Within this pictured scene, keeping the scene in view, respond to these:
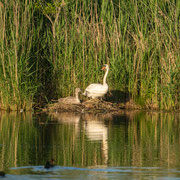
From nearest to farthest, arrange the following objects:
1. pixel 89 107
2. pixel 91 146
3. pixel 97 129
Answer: pixel 91 146 < pixel 97 129 < pixel 89 107

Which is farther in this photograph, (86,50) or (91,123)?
(86,50)

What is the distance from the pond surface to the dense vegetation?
3.58ft

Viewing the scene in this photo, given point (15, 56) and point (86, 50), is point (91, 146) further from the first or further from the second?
point (86, 50)

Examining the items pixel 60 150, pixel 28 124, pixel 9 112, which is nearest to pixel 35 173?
pixel 60 150

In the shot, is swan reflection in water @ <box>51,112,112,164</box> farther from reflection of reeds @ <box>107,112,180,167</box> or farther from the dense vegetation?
the dense vegetation

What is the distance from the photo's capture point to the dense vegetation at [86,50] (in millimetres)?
14641

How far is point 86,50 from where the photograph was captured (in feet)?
51.9

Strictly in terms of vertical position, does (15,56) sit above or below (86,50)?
below

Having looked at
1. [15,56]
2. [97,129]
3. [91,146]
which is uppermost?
[15,56]

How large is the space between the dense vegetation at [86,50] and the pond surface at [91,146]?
109 centimetres

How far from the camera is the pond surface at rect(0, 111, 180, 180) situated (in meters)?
7.09

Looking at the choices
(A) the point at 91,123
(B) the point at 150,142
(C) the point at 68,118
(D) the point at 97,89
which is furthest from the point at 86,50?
(B) the point at 150,142

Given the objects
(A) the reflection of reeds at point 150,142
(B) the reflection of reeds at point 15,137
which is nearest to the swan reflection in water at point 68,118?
(B) the reflection of reeds at point 15,137

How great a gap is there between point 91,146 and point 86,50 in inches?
274
